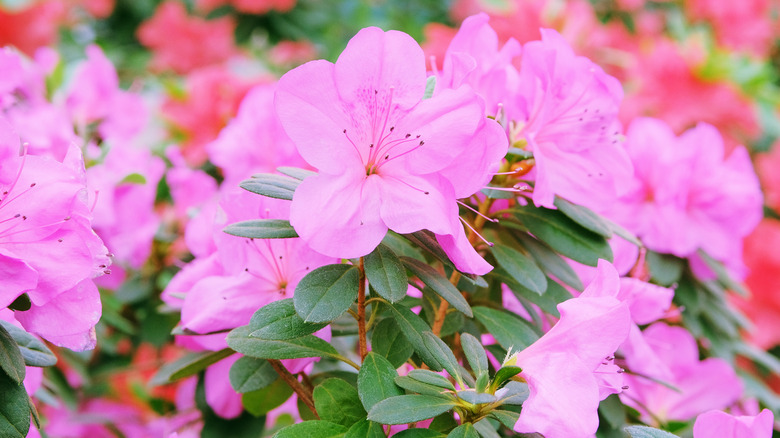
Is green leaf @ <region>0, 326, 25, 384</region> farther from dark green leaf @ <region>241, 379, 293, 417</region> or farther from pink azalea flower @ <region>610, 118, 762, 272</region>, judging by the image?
pink azalea flower @ <region>610, 118, 762, 272</region>

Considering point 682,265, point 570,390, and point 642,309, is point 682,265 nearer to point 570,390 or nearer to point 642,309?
point 642,309

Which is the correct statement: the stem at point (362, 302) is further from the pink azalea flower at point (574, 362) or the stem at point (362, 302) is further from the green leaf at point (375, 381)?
the pink azalea flower at point (574, 362)

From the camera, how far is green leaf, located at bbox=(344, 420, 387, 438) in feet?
2.18

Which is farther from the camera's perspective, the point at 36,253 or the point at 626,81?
the point at 626,81

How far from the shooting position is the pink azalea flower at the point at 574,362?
23.6 inches

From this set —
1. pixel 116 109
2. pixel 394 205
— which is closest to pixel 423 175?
pixel 394 205

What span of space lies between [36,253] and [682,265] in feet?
3.15

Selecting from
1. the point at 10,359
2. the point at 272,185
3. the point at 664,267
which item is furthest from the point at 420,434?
the point at 664,267

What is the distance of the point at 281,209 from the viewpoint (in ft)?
2.57

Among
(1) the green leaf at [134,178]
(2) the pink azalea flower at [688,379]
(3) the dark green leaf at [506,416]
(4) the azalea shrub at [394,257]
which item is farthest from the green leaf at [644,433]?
(1) the green leaf at [134,178]

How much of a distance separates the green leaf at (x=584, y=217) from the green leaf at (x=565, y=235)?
0.06ft

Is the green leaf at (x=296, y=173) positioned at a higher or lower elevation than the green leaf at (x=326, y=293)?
higher

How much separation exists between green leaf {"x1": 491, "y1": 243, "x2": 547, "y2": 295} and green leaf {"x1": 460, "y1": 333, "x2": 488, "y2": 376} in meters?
0.12

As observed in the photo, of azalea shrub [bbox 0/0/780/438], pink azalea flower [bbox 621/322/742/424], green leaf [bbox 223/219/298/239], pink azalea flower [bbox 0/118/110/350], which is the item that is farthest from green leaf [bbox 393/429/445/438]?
pink azalea flower [bbox 621/322/742/424]
